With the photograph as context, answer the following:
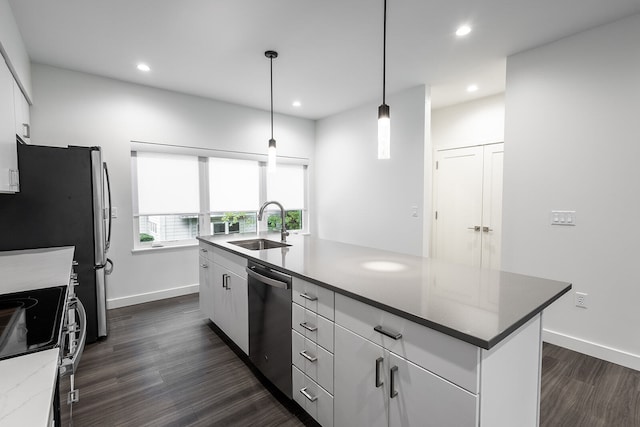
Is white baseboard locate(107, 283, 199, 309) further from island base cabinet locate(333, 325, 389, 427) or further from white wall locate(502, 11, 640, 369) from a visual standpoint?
white wall locate(502, 11, 640, 369)

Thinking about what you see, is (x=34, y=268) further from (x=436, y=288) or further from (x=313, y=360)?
(x=436, y=288)

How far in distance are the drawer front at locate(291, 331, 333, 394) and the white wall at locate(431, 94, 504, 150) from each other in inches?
149

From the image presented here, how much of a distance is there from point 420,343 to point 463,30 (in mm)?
2655

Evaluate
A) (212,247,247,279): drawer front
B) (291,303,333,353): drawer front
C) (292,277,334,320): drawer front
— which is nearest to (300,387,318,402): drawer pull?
(291,303,333,353): drawer front

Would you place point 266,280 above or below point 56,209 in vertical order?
below

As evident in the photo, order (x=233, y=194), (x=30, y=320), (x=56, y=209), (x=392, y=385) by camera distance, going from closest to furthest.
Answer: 1. (x=30, y=320)
2. (x=392, y=385)
3. (x=56, y=209)
4. (x=233, y=194)

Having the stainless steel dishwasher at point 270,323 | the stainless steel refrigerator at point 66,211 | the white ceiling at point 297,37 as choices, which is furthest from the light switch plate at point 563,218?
the stainless steel refrigerator at point 66,211

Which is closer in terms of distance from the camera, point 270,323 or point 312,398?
point 312,398

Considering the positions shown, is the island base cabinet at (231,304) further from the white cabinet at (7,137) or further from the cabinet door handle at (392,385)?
the white cabinet at (7,137)

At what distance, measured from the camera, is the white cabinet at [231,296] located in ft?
7.66

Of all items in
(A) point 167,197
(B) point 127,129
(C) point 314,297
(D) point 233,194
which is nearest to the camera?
(C) point 314,297

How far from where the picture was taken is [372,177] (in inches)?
178

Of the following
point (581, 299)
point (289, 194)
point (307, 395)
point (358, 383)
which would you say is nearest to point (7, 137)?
point (307, 395)

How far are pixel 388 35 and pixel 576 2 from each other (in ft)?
4.41
